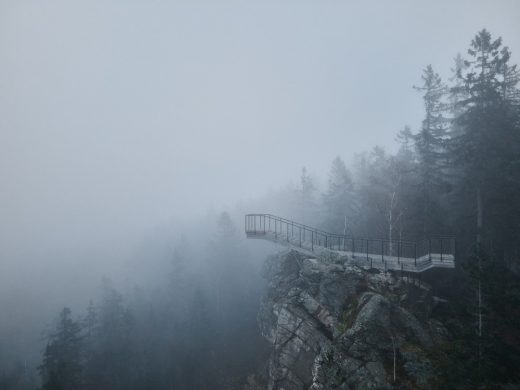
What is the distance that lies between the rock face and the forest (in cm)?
130

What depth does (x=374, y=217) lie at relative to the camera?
28.7m

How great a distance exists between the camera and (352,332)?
14039mm

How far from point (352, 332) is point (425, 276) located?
7.73 metres

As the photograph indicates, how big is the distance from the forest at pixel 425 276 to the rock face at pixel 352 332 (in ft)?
4.28

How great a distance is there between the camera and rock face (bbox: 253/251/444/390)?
12719 millimetres

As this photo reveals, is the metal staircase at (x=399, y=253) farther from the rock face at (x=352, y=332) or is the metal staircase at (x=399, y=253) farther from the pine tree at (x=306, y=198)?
the pine tree at (x=306, y=198)

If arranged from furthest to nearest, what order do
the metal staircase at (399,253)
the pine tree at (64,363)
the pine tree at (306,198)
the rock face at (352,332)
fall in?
1. the pine tree at (306,198)
2. the pine tree at (64,363)
3. the metal staircase at (399,253)
4. the rock face at (352,332)

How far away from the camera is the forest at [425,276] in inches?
425

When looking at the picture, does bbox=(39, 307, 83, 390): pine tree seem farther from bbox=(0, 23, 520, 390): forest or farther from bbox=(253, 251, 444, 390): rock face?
bbox=(253, 251, 444, 390): rock face

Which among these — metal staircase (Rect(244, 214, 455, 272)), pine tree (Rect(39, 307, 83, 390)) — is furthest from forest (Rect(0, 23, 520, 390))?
metal staircase (Rect(244, 214, 455, 272))

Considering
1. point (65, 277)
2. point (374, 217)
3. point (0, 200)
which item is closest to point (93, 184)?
point (0, 200)

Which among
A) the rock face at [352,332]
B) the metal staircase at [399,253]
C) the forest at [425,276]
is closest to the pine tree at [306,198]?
the forest at [425,276]

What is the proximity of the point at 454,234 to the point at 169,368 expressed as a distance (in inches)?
1185

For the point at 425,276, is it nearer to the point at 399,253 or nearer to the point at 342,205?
the point at 399,253
